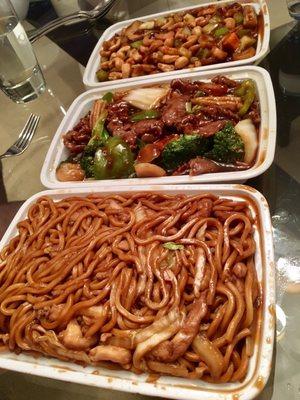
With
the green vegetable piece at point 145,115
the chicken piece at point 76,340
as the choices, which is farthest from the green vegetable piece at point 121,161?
the chicken piece at point 76,340

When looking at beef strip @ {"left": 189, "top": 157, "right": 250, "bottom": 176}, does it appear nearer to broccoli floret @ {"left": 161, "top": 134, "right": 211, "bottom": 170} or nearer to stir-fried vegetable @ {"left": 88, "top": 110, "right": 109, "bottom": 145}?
broccoli floret @ {"left": 161, "top": 134, "right": 211, "bottom": 170}

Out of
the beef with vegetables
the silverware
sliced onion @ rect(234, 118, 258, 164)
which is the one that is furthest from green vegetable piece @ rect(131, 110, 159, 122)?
the silverware

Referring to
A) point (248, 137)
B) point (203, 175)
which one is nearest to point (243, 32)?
point (248, 137)

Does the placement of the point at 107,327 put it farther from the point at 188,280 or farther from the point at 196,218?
the point at 196,218

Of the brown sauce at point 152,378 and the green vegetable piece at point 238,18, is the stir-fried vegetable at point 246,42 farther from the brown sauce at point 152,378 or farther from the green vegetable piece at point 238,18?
the brown sauce at point 152,378

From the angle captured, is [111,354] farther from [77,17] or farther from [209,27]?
[77,17]

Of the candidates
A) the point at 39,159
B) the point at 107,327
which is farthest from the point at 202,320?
the point at 39,159

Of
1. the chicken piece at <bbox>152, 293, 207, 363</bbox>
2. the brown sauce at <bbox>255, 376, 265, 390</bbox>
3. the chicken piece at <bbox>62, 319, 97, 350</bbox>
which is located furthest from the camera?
the chicken piece at <bbox>62, 319, 97, 350</bbox>
